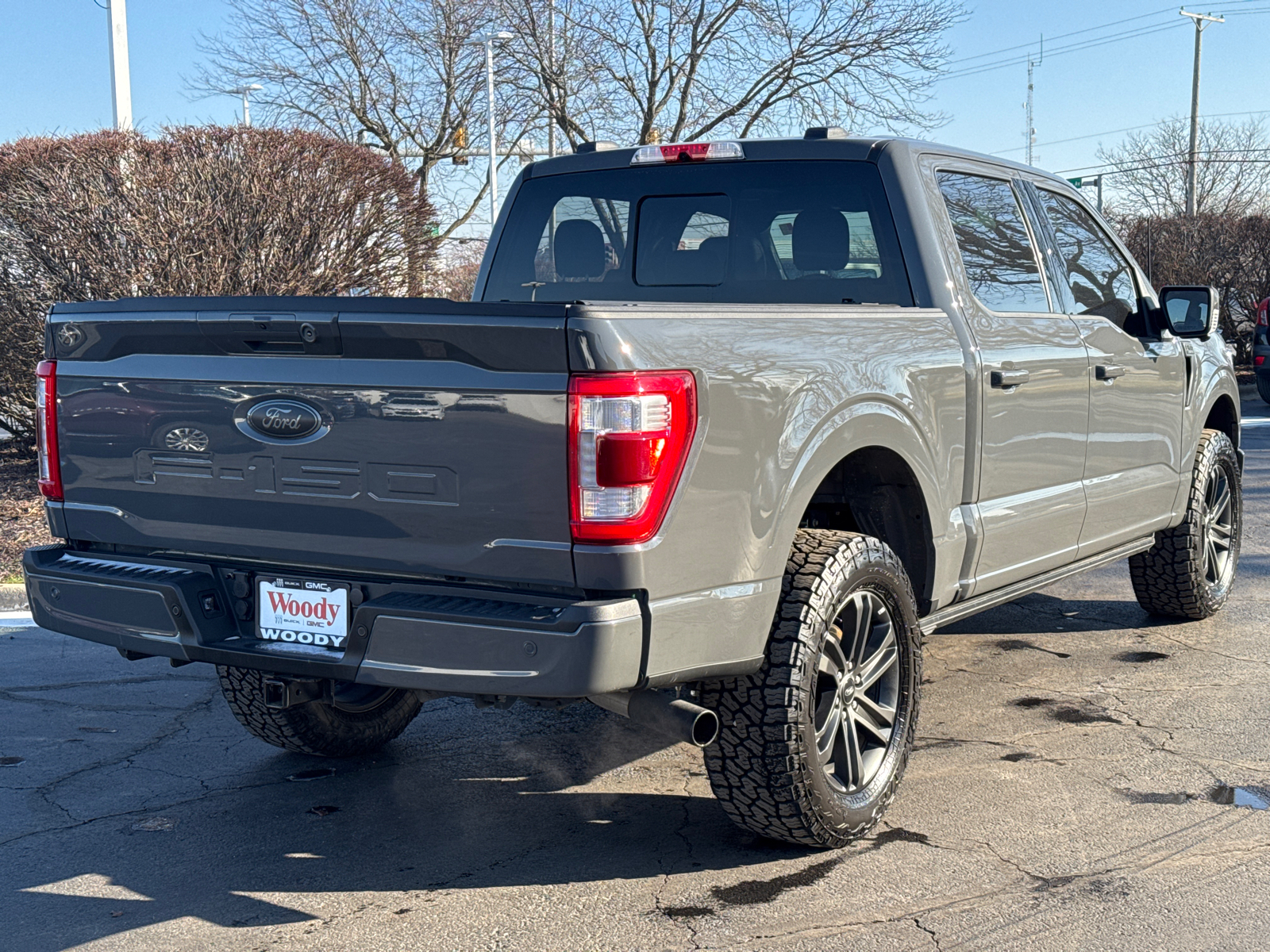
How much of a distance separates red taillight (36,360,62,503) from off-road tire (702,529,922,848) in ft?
6.36

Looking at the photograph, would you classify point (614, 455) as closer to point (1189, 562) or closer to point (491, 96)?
point (1189, 562)

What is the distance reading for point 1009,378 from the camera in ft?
14.4

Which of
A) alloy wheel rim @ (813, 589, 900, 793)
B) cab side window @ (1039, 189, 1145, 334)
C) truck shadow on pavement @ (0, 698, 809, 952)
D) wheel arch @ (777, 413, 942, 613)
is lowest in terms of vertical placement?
truck shadow on pavement @ (0, 698, 809, 952)

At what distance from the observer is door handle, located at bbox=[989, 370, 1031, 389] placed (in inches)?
171

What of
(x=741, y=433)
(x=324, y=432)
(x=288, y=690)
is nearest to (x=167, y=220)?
(x=288, y=690)

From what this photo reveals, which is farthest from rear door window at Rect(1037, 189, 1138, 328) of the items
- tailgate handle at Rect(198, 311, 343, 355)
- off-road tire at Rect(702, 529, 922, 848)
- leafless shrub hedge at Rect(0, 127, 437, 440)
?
leafless shrub hedge at Rect(0, 127, 437, 440)

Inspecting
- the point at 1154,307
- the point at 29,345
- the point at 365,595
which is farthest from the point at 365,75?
the point at 365,595

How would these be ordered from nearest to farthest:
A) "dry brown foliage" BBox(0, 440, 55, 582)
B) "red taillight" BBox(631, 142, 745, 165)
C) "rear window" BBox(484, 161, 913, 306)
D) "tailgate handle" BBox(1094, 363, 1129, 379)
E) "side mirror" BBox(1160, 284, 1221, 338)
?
"rear window" BBox(484, 161, 913, 306), "red taillight" BBox(631, 142, 745, 165), "tailgate handle" BBox(1094, 363, 1129, 379), "side mirror" BBox(1160, 284, 1221, 338), "dry brown foliage" BBox(0, 440, 55, 582)

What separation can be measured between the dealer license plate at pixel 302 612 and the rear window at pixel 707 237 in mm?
1708

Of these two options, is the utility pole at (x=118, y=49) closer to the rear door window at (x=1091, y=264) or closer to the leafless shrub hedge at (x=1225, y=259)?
the rear door window at (x=1091, y=264)

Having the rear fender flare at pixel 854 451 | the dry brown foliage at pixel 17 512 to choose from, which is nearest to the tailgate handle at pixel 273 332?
the rear fender flare at pixel 854 451

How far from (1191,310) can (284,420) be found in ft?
14.0

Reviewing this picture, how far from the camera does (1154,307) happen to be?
18.2 ft

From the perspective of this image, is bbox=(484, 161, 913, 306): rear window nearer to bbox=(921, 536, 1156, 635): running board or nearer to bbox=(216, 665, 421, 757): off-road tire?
bbox=(921, 536, 1156, 635): running board
